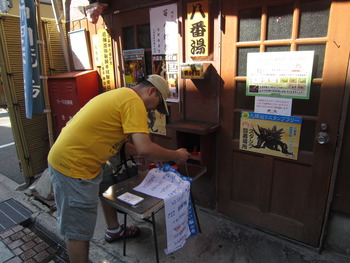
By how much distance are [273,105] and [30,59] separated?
3.76 metres

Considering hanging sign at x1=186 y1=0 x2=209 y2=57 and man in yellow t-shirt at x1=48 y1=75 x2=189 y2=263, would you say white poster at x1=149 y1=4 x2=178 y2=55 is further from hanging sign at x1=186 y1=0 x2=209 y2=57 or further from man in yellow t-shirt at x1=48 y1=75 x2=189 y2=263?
man in yellow t-shirt at x1=48 y1=75 x2=189 y2=263

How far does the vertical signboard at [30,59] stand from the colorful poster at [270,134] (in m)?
3.38

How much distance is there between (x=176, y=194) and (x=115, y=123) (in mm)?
918

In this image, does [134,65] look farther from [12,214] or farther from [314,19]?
[12,214]

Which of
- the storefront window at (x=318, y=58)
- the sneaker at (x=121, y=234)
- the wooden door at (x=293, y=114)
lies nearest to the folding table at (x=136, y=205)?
the sneaker at (x=121, y=234)

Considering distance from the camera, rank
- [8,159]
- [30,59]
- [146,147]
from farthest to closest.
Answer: [8,159] → [30,59] → [146,147]

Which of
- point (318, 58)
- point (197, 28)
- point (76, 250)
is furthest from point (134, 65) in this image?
point (76, 250)

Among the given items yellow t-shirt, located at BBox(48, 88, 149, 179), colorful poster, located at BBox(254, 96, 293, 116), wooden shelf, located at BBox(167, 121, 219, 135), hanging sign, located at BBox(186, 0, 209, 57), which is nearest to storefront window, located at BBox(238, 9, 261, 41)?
hanging sign, located at BBox(186, 0, 209, 57)

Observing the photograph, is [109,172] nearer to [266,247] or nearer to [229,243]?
[229,243]

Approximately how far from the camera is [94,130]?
2295 millimetres

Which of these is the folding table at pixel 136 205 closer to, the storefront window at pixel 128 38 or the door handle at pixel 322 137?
the door handle at pixel 322 137

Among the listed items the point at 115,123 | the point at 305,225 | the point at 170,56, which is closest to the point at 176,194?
the point at 115,123

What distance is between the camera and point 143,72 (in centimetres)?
405

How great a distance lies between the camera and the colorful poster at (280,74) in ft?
8.42
